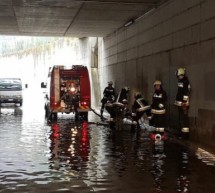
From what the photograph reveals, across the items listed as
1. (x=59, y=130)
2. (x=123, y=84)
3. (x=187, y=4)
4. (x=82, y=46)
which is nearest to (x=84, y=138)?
(x=59, y=130)

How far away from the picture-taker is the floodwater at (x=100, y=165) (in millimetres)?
7590

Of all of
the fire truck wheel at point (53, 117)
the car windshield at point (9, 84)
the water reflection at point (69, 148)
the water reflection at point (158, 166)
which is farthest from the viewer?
the car windshield at point (9, 84)

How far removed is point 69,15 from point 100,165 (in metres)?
11.5

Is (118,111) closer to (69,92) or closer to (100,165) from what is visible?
(69,92)

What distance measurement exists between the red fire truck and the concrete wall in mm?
2135

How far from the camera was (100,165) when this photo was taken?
9.47 metres

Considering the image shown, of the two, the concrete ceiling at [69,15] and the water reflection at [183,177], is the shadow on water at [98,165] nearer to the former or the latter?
the water reflection at [183,177]

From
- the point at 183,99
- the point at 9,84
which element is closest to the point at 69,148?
the point at 183,99

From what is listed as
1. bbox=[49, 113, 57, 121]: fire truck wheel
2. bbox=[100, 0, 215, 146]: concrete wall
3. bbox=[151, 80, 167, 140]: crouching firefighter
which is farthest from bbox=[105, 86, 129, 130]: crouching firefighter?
bbox=[49, 113, 57, 121]: fire truck wheel

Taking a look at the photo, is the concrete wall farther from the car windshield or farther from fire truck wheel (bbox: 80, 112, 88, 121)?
the car windshield

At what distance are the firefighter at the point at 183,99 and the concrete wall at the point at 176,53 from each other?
164 mm

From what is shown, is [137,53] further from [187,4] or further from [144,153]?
[144,153]

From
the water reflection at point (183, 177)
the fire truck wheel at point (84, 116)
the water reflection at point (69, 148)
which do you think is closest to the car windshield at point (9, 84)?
the fire truck wheel at point (84, 116)

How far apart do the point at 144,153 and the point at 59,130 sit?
5.93 meters
